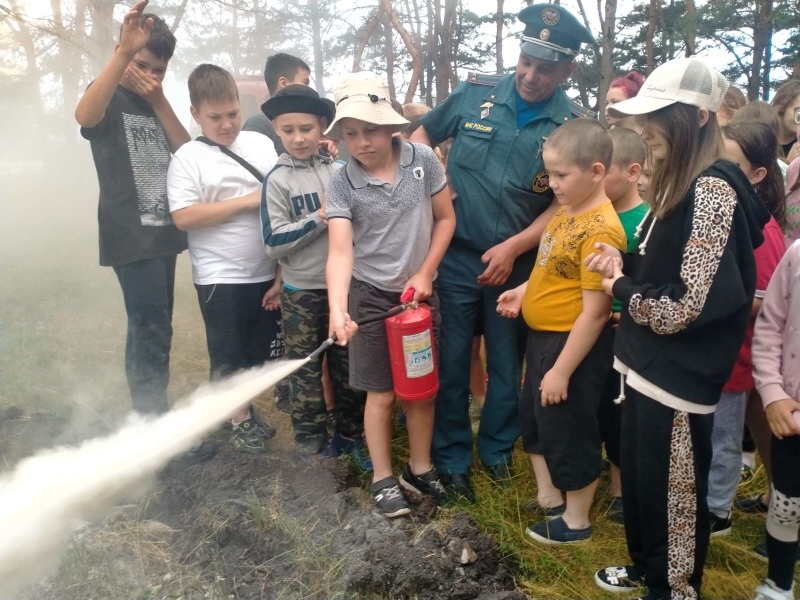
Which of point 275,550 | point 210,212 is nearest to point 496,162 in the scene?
point 210,212

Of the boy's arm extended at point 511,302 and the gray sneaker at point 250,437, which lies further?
the gray sneaker at point 250,437

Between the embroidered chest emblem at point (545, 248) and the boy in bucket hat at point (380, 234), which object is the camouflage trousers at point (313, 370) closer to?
the boy in bucket hat at point (380, 234)

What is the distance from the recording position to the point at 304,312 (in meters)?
3.54

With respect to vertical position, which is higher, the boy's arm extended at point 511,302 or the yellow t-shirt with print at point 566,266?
the yellow t-shirt with print at point 566,266

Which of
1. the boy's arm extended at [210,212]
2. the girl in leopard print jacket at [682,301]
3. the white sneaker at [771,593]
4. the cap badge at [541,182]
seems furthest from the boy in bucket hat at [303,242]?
the white sneaker at [771,593]

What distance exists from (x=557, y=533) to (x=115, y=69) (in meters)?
3.28

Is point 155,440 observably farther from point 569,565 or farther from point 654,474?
point 654,474

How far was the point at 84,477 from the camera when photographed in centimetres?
310

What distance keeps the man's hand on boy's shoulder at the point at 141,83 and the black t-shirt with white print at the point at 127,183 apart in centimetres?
5

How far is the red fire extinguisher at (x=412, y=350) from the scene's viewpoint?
2.93m

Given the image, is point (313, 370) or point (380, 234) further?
point (313, 370)

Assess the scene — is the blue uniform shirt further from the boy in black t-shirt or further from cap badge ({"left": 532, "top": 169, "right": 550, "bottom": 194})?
the boy in black t-shirt

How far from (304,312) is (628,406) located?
6.05 ft

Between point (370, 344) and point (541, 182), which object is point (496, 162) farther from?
point (370, 344)
